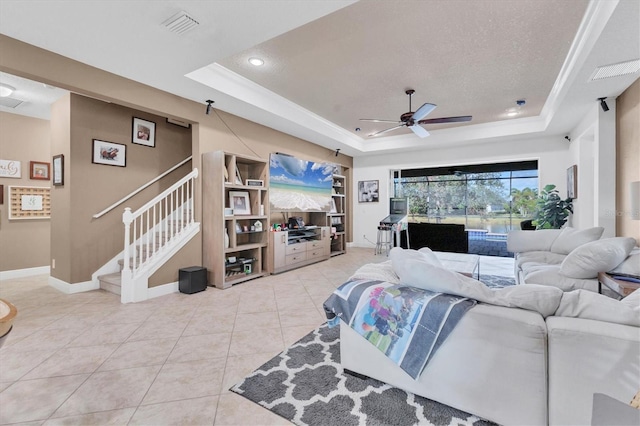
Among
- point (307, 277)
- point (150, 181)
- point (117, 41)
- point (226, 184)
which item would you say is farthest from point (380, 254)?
point (117, 41)

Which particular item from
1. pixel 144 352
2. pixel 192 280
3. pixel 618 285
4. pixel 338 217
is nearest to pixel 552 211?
pixel 618 285

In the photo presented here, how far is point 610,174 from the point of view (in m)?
3.89

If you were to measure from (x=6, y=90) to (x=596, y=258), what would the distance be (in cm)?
Result: 727

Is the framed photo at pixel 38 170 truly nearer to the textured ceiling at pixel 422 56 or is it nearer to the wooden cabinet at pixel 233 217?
the wooden cabinet at pixel 233 217

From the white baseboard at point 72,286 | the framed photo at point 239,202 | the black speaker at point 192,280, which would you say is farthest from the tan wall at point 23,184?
the framed photo at point 239,202

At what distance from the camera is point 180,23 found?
7.98 feet

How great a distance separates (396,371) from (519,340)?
72cm

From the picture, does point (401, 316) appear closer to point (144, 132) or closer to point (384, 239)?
point (144, 132)

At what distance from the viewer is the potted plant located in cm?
530

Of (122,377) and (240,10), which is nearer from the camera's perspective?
(122,377)

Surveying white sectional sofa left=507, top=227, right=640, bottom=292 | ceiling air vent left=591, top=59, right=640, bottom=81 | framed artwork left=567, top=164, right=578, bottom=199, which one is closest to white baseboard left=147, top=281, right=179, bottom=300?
white sectional sofa left=507, top=227, right=640, bottom=292

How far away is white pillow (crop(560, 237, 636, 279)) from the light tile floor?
2.45 meters

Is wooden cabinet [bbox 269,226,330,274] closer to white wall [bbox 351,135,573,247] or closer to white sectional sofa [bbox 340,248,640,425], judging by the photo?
white wall [bbox 351,135,573,247]

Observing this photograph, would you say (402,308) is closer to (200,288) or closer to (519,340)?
(519,340)
